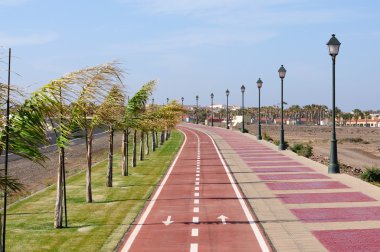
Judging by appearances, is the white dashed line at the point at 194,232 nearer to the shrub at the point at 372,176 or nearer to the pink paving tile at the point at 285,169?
the shrub at the point at 372,176

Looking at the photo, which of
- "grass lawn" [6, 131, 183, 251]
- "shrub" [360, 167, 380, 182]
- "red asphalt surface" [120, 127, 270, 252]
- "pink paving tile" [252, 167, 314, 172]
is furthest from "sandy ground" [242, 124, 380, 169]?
"grass lawn" [6, 131, 183, 251]

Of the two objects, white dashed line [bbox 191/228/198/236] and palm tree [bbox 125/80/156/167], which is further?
palm tree [bbox 125/80/156/167]

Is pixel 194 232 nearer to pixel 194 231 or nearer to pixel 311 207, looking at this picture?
pixel 194 231

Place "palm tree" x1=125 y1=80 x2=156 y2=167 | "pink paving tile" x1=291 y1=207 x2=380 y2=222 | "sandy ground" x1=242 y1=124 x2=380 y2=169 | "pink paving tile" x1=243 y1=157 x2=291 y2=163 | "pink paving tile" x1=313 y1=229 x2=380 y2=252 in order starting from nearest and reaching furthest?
"pink paving tile" x1=313 y1=229 x2=380 y2=252
"pink paving tile" x1=291 y1=207 x2=380 y2=222
"palm tree" x1=125 y1=80 x2=156 y2=167
"pink paving tile" x1=243 y1=157 x2=291 y2=163
"sandy ground" x1=242 y1=124 x2=380 y2=169

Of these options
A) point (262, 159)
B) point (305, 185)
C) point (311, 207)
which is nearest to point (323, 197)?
point (311, 207)

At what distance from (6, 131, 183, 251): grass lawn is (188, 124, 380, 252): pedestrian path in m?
4.42

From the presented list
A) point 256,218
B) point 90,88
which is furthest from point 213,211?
point 90,88

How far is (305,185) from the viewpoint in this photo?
79.7ft

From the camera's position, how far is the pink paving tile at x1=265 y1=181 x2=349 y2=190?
2350 centimetres

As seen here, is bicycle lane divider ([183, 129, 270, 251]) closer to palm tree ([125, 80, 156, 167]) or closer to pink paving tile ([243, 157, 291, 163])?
palm tree ([125, 80, 156, 167])

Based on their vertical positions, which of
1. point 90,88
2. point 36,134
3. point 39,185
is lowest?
point 39,185

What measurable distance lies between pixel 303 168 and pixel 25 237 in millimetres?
20246

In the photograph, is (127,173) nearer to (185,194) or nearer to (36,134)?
(185,194)

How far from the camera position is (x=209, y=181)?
2623cm
